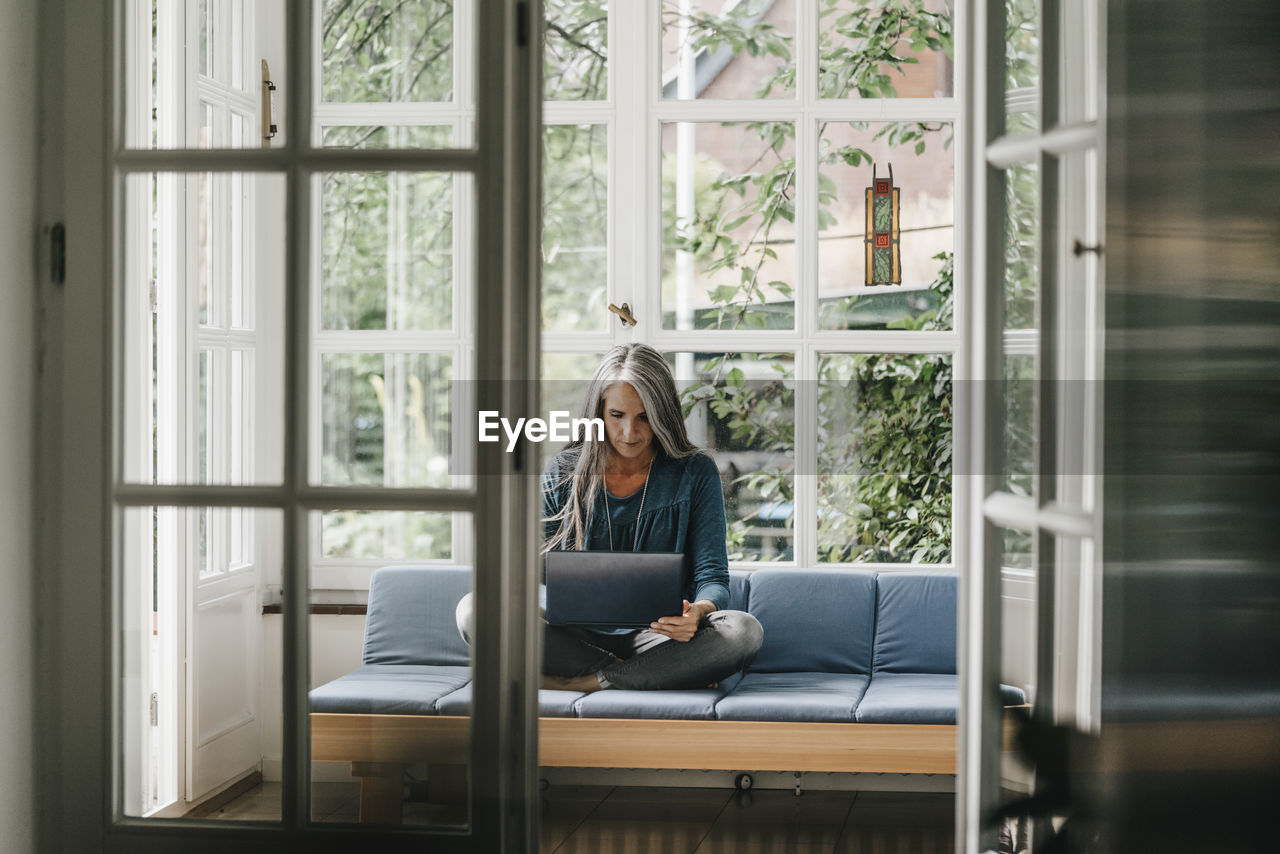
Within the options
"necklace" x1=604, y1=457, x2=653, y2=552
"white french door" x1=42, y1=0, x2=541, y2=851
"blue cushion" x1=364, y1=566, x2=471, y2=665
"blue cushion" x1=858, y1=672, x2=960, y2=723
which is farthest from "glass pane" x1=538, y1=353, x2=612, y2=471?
"white french door" x1=42, y1=0, x2=541, y2=851

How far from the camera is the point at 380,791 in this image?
1.57 metres

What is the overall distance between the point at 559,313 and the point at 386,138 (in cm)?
249

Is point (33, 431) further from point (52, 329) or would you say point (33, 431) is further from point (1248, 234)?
point (1248, 234)

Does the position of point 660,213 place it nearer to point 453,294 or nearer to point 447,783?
point 453,294

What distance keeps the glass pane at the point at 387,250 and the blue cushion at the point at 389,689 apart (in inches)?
19.2

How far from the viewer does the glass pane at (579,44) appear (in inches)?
159

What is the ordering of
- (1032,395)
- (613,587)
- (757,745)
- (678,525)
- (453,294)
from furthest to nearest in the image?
1. (678,525)
2. (613,587)
3. (757,745)
4. (453,294)
5. (1032,395)

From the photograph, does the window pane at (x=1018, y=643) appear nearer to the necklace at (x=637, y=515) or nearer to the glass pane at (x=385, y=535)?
the glass pane at (x=385, y=535)

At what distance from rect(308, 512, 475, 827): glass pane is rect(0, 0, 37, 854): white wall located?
382mm

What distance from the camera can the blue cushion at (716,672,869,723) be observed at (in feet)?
10.7

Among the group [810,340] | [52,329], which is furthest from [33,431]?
[810,340]

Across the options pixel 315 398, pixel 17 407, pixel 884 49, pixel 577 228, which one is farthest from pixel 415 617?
pixel 884 49

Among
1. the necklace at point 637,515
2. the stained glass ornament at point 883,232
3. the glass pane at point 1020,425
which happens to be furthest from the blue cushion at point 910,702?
the glass pane at point 1020,425

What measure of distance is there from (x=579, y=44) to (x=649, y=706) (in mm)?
2278
